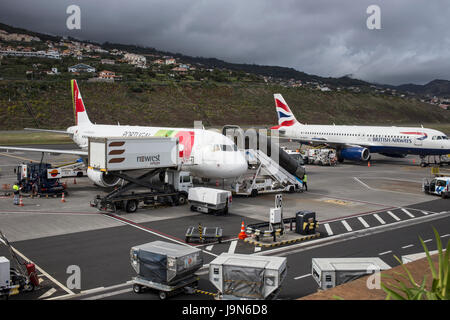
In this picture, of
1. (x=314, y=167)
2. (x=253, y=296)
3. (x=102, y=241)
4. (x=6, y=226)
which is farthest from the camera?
(x=314, y=167)

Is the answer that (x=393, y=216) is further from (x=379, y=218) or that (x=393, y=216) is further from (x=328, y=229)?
(x=328, y=229)

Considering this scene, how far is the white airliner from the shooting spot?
4588 centimetres

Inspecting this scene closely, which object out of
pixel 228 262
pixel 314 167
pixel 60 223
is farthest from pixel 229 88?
pixel 228 262

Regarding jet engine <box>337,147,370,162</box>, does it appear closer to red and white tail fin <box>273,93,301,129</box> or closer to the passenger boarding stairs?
red and white tail fin <box>273,93,301,129</box>

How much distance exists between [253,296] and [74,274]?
7037 millimetres

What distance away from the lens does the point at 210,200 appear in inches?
967

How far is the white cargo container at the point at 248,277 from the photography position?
1155 cm

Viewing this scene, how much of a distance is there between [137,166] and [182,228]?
6295mm

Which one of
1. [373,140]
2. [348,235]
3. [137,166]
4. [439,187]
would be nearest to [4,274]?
[137,166]

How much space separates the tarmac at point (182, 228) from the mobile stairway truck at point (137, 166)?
0.81 meters

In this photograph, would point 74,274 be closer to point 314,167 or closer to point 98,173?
point 98,173

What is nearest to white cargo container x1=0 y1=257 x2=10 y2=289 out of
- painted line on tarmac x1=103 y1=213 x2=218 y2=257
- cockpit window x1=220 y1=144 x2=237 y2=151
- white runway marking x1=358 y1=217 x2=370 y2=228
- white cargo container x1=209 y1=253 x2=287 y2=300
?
white cargo container x1=209 y1=253 x2=287 y2=300

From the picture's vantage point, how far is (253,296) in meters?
11.6
